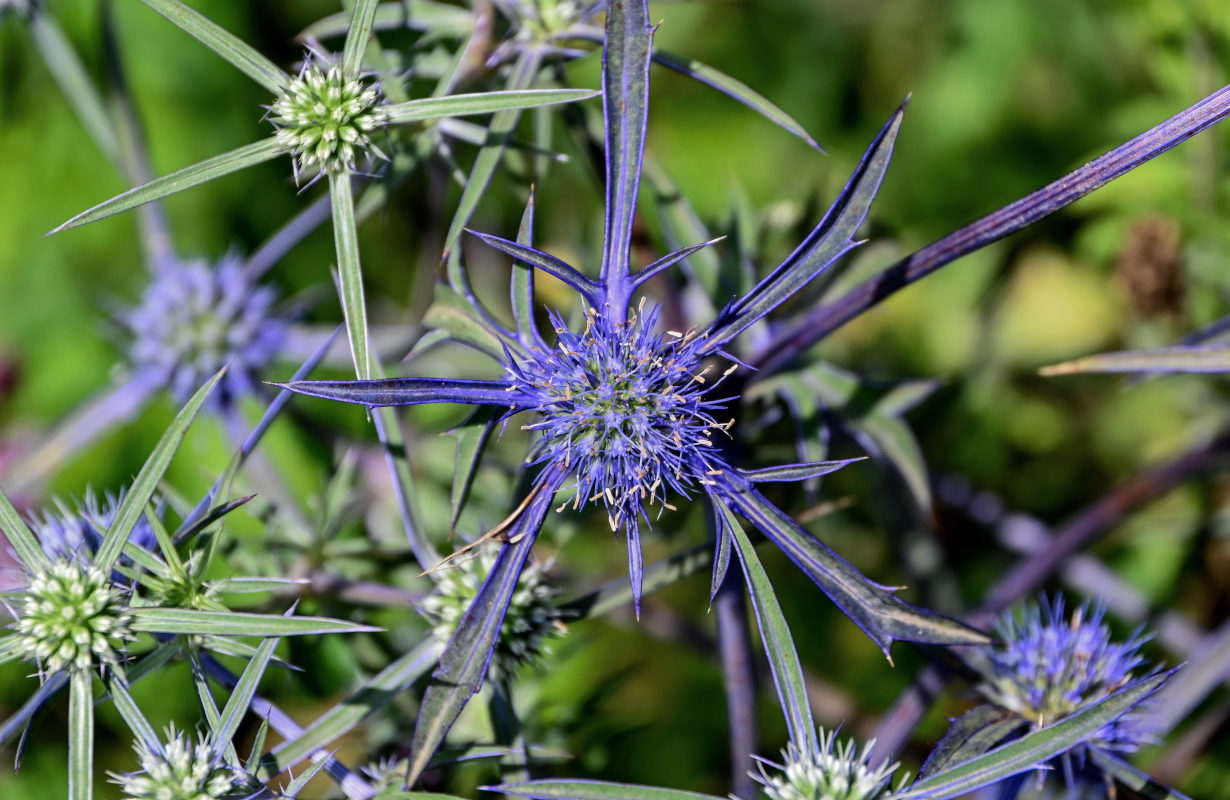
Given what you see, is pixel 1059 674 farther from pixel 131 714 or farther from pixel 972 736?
pixel 131 714

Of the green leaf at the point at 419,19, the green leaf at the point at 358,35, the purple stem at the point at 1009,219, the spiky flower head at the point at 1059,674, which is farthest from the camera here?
the green leaf at the point at 419,19

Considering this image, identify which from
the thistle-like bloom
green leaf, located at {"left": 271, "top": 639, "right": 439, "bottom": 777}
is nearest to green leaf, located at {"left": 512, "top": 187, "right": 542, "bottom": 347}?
the thistle-like bloom

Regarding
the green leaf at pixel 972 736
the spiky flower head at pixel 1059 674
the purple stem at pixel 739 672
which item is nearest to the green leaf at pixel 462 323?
the purple stem at pixel 739 672

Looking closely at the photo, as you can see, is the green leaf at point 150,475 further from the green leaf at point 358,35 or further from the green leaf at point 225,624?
the green leaf at point 358,35

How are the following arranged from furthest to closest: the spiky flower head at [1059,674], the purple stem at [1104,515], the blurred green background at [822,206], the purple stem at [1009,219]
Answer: the blurred green background at [822,206] < the purple stem at [1104,515] < the spiky flower head at [1059,674] < the purple stem at [1009,219]

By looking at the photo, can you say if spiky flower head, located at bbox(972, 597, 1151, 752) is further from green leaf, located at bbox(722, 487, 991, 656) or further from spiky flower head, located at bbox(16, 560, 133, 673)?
spiky flower head, located at bbox(16, 560, 133, 673)

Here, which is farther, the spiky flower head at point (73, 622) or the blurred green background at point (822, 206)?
the blurred green background at point (822, 206)

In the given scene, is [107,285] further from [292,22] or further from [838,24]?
[838,24]

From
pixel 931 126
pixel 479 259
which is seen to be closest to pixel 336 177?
pixel 479 259
